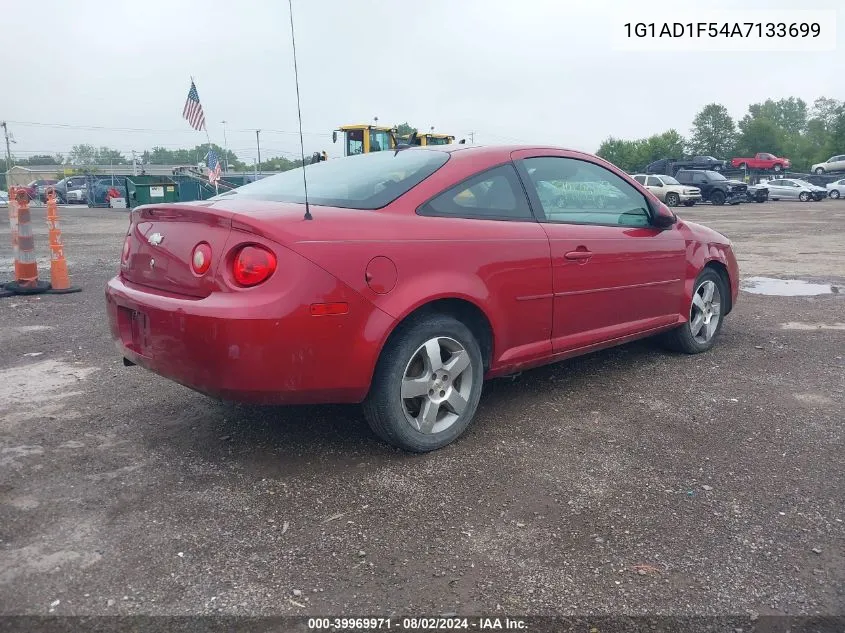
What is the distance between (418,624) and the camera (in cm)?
213

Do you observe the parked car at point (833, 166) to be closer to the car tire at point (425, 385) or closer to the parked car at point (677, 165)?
the parked car at point (677, 165)

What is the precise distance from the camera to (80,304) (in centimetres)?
714

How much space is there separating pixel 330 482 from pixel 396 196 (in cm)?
133

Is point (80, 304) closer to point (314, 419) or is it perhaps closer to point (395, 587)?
point (314, 419)

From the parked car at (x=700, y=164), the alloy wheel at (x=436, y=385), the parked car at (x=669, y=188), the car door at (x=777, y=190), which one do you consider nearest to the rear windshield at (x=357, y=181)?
the alloy wheel at (x=436, y=385)

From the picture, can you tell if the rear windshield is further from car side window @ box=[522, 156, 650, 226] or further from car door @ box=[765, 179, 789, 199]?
car door @ box=[765, 179, 789, 199]

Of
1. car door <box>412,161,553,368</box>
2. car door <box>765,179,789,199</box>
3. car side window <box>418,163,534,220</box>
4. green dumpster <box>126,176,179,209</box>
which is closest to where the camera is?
car door <box>412,161,553,368</box>

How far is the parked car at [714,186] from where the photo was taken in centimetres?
3409

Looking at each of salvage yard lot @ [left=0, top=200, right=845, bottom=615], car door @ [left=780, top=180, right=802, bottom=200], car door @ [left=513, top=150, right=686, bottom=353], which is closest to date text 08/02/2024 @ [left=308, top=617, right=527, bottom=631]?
salvage yard lot @ [left=0, top=200, right=845, bottom=615]

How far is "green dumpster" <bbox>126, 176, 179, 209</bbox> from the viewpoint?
2697cm

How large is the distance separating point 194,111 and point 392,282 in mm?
20685

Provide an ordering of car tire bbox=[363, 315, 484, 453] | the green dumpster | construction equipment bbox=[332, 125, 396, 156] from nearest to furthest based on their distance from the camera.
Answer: car tire bbox=[363, 315, 484, 453] < construction equipment bbox=[332, 125, 396, 156] < the green dumpster

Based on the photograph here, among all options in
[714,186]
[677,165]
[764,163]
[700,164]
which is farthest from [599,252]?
[764,163]

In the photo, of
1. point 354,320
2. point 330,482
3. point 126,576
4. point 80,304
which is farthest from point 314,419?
point 80,304
